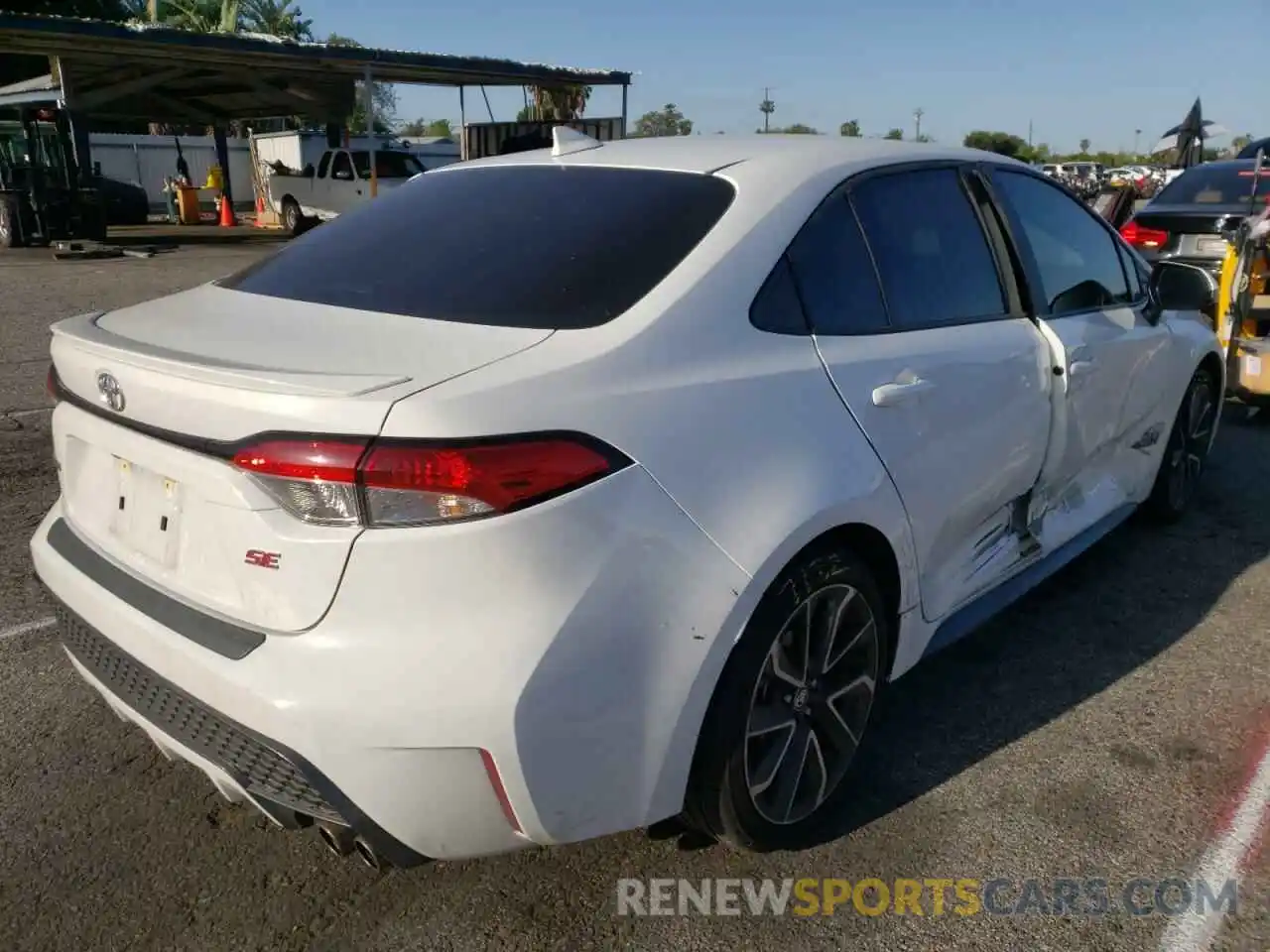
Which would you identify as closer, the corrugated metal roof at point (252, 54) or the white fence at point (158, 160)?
the corrugated metal roof at point (252, 54)

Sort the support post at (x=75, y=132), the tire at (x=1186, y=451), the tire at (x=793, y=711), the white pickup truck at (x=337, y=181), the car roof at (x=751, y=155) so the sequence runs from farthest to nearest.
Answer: the white pickup truck at (x=337, y=181), the support post at (x=75, y=132), the tire at (x=1186, y=451), the car roof at (x=751, y=155), the tire at (x=793, y=711)

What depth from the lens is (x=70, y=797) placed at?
9.07 feet

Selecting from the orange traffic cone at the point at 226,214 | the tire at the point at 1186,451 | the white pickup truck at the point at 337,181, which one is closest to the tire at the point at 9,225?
the white pickup truck at the point at 337,181

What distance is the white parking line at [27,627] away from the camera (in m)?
3.64

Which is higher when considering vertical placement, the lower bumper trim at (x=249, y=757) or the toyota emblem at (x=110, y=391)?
the toyota emblem at (x=110, y=391)

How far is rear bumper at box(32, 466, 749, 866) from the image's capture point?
1.86 metres

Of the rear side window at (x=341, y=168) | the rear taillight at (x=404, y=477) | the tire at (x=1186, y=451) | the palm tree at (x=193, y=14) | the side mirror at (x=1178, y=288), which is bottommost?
the rear side window at (x=341, y=168)

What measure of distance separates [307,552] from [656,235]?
43.5 inches

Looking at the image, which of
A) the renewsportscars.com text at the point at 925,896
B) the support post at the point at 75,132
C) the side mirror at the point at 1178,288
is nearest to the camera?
the renewsportscars.com text at the point at 925,896

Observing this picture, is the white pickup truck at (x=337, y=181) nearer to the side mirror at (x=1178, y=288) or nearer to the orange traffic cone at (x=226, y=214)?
the orange traffic cone at (x=226, y=214)

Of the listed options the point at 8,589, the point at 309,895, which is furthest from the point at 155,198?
the point at 309,895

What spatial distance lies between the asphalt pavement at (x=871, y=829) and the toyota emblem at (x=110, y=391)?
1.10 metres

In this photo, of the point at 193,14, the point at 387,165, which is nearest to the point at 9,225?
the point at 387,165

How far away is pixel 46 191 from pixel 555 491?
20889 mm
